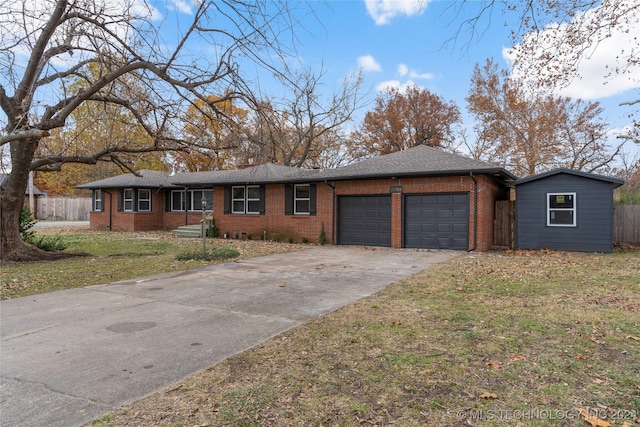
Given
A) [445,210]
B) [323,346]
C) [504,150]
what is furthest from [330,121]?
[323,346]

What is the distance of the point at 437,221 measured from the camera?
1417 centimetres

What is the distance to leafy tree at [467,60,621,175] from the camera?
85.8ft

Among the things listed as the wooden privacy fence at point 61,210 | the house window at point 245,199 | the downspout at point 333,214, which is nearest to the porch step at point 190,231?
the house window at point 245,199

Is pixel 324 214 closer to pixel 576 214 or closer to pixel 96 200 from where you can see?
pixel 576 214

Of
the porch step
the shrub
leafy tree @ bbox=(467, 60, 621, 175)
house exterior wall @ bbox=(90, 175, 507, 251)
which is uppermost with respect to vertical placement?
leafy tree @ bbox=(467, 60, 621, 175)

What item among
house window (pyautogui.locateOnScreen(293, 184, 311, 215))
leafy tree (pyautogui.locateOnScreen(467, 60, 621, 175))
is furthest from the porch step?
leafy tree (pyautogui.locateOnScreen(467, 60, 621, 175))

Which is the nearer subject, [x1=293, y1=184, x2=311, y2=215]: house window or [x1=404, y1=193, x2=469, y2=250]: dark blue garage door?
[x1=404, y1=193, x2=469, y2=250]: dark blue garage door

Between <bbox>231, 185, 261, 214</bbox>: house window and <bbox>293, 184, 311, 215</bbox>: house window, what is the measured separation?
7.14 feet

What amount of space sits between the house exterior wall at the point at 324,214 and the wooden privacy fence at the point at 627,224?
422 centimetres

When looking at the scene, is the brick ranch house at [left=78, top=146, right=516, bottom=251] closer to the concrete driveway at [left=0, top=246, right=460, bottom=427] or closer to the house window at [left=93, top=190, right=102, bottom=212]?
the house window at [left=93, top=190, right=102, bottom=212]

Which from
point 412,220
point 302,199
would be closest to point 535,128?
point 412,220

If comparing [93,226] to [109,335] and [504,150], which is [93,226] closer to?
[109,335]

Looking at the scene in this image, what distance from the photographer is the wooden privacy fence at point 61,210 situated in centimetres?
3731

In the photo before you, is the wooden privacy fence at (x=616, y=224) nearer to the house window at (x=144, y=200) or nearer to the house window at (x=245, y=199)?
the house window at (x=245, y=199)
